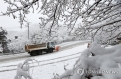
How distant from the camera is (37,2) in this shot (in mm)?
2504

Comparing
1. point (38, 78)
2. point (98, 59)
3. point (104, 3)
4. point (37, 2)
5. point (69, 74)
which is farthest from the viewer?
point (38, 78)

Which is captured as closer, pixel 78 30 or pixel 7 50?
pixel 78 30

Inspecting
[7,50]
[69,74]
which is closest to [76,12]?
[69,74]

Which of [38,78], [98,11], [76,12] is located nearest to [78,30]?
[76,12]

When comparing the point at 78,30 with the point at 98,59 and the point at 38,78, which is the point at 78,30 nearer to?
the point at 98,59

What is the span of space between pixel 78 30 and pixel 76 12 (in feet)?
1.28

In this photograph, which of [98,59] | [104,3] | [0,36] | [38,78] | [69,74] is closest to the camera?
[98,59]

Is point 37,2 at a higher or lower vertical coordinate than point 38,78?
higher

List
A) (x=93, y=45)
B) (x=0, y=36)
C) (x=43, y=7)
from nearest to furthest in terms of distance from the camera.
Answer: (x=93, y=45) < (x=43, y=7) < (x=0, y=36)

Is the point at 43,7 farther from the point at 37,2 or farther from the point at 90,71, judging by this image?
the point at 90,71

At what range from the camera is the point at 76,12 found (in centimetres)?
303

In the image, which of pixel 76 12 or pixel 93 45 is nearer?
pixel 93 45

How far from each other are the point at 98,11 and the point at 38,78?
26.6ft

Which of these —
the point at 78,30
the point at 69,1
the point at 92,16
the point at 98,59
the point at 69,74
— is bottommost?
the point at 69,74
